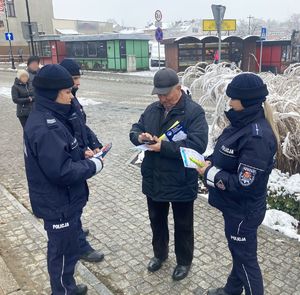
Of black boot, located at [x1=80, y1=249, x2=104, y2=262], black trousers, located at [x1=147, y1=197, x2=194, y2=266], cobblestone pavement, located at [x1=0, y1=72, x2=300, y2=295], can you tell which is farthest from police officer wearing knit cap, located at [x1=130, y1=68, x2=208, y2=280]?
black boot, located at [x1=80, y1=249, x2=104, y2=262]

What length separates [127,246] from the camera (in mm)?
4141

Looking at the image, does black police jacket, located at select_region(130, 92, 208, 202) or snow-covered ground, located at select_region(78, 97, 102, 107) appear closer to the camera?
black police jacket, located at select_region(130, 92, 208, 202)

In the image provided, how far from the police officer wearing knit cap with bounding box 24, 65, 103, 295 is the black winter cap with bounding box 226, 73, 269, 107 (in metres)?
1.33

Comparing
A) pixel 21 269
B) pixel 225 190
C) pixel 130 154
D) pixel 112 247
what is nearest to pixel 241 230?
pixel 225 190

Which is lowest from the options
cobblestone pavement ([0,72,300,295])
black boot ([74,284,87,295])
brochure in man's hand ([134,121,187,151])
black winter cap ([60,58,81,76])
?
cobblestone pavement ([0,72,300,295])

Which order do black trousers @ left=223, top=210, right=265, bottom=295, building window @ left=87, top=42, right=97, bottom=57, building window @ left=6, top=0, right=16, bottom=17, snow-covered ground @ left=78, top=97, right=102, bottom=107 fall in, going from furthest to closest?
building window @ left=6, top=0, right=16, bottom=17
building window @ left=87, top=42, right=97, bottom=57
snow-covered ground @ left=78, top=97, right=102, bottom=107
black trousers @ left=223, top=210, right=265, bottom=295

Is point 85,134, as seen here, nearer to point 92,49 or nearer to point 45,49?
point 92,49

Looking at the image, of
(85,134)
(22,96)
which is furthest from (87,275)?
(22,96)

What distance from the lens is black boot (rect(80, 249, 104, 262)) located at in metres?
3.85

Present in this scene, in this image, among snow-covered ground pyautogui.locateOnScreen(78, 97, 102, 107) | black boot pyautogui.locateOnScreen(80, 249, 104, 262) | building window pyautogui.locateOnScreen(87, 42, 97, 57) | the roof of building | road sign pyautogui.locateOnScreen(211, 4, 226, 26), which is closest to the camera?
black boot pyautogui.locateOnScreen(80, 249, 104, 262)

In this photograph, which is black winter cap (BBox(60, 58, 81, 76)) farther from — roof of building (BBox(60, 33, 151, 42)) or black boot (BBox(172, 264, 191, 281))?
roof of building (BBox(60, 33, 151, 42))

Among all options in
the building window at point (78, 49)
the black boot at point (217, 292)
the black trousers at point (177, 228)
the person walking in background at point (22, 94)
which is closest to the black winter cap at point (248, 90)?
the black trousers at point (177, 228)

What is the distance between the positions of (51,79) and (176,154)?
1249 millimetres

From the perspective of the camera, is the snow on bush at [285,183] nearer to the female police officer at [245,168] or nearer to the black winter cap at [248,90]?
the female police officer at [245,168]
